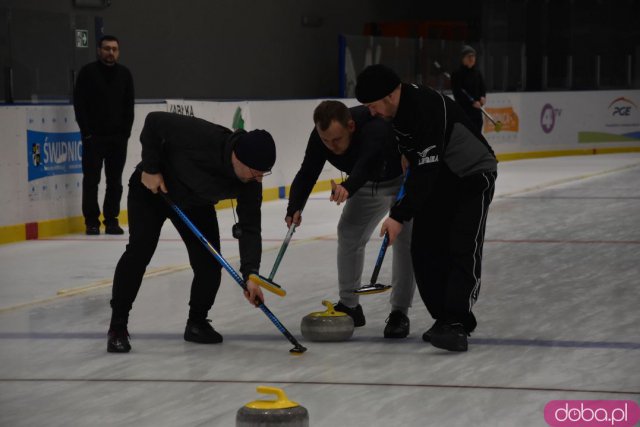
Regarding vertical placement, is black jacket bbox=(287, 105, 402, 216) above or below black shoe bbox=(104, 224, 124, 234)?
above

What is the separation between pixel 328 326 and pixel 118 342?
0.95m

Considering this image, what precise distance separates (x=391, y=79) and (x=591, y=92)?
1754 centimetres

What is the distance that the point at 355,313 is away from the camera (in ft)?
20.8

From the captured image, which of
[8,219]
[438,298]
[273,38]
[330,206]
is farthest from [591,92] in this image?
[438,298]

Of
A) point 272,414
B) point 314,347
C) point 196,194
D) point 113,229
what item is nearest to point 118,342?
point 196,194

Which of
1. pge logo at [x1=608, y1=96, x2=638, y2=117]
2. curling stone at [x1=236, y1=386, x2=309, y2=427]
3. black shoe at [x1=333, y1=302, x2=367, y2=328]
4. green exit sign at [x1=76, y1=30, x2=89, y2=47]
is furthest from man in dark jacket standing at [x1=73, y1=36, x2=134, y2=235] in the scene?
pge logo at [x1=608, y1=96, x2=638, y2=117]

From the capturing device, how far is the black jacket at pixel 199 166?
17.7ft

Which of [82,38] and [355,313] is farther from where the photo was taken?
[82,38]

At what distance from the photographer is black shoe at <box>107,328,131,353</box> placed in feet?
18.8

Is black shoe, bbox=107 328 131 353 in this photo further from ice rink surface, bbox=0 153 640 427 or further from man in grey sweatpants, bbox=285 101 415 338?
man in grey sweatpants, bbox=285 101 415 338

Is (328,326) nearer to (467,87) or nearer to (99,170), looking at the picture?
(99,170)

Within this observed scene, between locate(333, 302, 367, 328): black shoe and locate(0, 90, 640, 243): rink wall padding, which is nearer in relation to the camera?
locate(333, 302, 367, 328): black shoe

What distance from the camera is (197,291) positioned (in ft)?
19.6

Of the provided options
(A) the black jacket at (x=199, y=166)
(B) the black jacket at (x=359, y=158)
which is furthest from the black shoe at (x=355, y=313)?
(A) the black jacket at (x=199, y=166)
